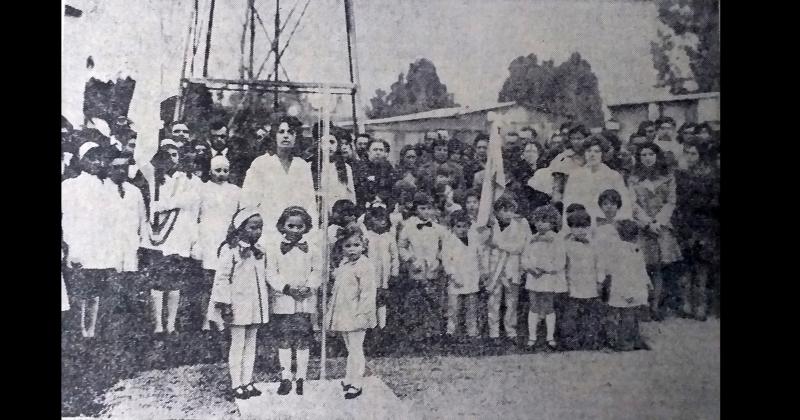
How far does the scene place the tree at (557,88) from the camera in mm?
3723

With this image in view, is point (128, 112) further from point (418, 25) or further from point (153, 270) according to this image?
point (418, 25)

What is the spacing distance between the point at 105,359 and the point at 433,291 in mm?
1635

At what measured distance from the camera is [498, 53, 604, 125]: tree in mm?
3723

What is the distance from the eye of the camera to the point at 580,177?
377 centimetres

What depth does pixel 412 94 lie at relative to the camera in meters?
3.68

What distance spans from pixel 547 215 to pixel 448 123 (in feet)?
2.26

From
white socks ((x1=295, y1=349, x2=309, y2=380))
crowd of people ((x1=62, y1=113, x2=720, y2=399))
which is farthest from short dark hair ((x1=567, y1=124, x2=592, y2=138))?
white socks ((x1=295, y1=349, x2=309, y2=380))

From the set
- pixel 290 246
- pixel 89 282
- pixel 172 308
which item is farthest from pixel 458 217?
pixel 89 282

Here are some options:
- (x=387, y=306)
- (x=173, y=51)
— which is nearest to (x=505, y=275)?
(x=387, y=306)

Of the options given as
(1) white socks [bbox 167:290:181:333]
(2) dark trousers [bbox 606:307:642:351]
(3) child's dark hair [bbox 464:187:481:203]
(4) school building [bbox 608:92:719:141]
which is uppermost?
(4) school building [bbox 608:92:719:141]

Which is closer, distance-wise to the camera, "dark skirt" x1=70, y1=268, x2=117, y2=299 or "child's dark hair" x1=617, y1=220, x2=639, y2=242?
"dark skirt" x1=70, y1=268, x2=117, y2=299

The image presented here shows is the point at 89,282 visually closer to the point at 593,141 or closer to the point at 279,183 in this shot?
the point at 279,183

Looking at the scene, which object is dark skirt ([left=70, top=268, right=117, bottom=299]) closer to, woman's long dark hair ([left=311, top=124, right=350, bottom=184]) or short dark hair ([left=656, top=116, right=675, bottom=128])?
woman's long dark hair ([left=311, top=124, right=350, bottom=184])

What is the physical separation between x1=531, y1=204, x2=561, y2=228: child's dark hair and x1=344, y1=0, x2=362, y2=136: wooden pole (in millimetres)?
1000
